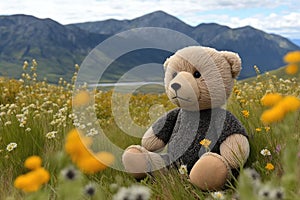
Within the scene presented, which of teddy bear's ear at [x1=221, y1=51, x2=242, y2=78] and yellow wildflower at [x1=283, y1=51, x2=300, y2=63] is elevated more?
yellow wildflower at [x1=283, y1=51, x2=300, y2=63]

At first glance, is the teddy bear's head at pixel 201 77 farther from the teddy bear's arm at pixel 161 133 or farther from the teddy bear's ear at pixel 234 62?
the teddy bear's arm at pixel 161 133

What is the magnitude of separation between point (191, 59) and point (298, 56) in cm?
236

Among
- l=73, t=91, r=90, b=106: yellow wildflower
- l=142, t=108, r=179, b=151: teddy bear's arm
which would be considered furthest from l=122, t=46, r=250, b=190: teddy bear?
l=73, t=91, r=90, b=106: yellow wildflower

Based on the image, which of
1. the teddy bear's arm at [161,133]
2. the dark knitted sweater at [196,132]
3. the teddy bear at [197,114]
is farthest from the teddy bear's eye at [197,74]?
the teddy bear's arm at [161,133]

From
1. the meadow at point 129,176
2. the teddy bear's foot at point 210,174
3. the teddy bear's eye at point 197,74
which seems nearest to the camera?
the meadow at point 129,176

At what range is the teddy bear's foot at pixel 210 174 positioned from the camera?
337 cm

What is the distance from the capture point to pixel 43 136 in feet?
16.2

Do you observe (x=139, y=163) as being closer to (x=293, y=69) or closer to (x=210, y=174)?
(x=210, y=174)

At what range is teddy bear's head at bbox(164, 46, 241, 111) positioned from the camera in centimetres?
388

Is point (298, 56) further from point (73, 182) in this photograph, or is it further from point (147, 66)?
point (147, 66)

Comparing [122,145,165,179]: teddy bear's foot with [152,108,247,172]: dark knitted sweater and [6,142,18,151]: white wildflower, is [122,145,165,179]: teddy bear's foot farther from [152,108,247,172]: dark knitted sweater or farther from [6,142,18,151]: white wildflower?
[6,142,18,151]: white wildflower

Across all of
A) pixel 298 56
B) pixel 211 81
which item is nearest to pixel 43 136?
pixel 211 81

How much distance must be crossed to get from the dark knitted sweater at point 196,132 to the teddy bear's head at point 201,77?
0.11 metres

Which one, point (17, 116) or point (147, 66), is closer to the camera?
point (147, 66)
